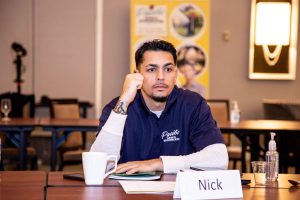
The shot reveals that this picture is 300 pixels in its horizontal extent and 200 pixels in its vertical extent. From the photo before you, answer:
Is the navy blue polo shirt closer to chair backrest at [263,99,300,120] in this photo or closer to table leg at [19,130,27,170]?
table leg at [19,130,27,170]

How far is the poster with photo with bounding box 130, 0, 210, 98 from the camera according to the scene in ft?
28.1

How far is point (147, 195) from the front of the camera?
2043 millimetres

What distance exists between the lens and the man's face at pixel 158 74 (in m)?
2.92

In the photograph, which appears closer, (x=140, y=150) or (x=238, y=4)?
(x=140, y=150)

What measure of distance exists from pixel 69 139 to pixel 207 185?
4501mm

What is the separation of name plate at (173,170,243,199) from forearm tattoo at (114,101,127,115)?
79 centimetres

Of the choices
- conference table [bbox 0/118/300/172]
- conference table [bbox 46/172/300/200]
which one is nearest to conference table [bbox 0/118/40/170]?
conference table [bbox 0/118/300/172]

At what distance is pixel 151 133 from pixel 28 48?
6.32 metres

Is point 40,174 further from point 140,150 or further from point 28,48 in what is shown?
point 28,48

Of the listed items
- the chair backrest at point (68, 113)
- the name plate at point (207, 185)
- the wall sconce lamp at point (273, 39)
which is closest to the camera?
the name plate at point (207, 185)

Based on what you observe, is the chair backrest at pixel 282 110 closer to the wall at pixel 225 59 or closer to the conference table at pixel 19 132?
the wall at pixel 225 59

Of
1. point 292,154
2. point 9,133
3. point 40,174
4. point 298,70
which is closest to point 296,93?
point 298,70

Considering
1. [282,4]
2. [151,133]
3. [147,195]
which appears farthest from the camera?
[282,4]

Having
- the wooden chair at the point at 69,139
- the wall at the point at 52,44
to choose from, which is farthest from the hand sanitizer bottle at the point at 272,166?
the wall at the point at 52,44
